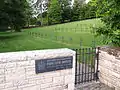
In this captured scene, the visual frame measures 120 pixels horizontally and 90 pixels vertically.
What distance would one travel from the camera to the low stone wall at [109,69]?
4479 mm

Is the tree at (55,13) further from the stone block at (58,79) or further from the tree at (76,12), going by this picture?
the stone block at (58,79)

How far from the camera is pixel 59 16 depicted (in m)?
44.6

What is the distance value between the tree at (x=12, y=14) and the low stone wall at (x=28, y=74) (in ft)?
55.8

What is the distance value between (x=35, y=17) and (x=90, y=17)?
1599cm

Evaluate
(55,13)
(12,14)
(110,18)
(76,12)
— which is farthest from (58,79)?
(76,12)

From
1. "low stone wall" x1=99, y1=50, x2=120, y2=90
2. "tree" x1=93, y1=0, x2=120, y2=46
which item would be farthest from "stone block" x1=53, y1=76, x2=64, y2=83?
"tree" x1=93, y1=0, x2=120, y2=46

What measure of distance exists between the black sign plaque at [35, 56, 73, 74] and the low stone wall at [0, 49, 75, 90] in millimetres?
76

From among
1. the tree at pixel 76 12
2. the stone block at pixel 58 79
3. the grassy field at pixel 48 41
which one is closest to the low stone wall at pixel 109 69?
the grassy field at pixel 48 41

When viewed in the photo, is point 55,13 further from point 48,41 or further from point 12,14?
point 48,41

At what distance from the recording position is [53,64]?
380cm

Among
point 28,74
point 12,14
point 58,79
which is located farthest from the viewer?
point 12,14

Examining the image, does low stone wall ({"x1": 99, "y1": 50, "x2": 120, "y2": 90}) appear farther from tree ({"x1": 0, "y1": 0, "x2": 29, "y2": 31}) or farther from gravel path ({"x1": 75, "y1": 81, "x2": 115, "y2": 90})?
tree ({"x1": 0, "y1": 0, "x2": 29, "y2": 31})

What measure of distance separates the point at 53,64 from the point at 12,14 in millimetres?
18341

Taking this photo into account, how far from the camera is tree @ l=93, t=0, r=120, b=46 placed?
461cm
